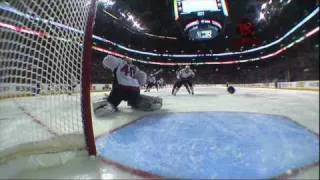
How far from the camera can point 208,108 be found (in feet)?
3.54

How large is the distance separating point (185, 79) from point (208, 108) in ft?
0.38

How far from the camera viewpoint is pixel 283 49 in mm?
722

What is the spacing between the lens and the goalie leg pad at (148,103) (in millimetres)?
1246

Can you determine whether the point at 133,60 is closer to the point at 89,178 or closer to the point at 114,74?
the point at 114,74

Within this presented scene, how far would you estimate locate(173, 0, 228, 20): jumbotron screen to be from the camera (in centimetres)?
91

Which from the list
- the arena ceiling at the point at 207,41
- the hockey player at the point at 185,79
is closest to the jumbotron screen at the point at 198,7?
the arena ceiling at the point at 207,41

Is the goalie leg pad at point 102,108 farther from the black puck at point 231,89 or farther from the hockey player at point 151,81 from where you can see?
the black puck at point 231,89

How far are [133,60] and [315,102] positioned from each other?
0.66 metres

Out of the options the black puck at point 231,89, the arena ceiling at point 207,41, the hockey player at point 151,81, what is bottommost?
the black puck at point 231,89

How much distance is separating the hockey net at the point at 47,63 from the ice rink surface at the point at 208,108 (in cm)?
13

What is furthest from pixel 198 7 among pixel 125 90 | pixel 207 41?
pixel 125 90

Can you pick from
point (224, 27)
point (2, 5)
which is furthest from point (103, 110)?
point (224, 27)

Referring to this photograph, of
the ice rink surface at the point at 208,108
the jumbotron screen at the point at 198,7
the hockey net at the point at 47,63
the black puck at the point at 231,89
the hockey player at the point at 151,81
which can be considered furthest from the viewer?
the hockey net at the point at 47,63

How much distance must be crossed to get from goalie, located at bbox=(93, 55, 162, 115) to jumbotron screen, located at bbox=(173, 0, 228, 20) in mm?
317
